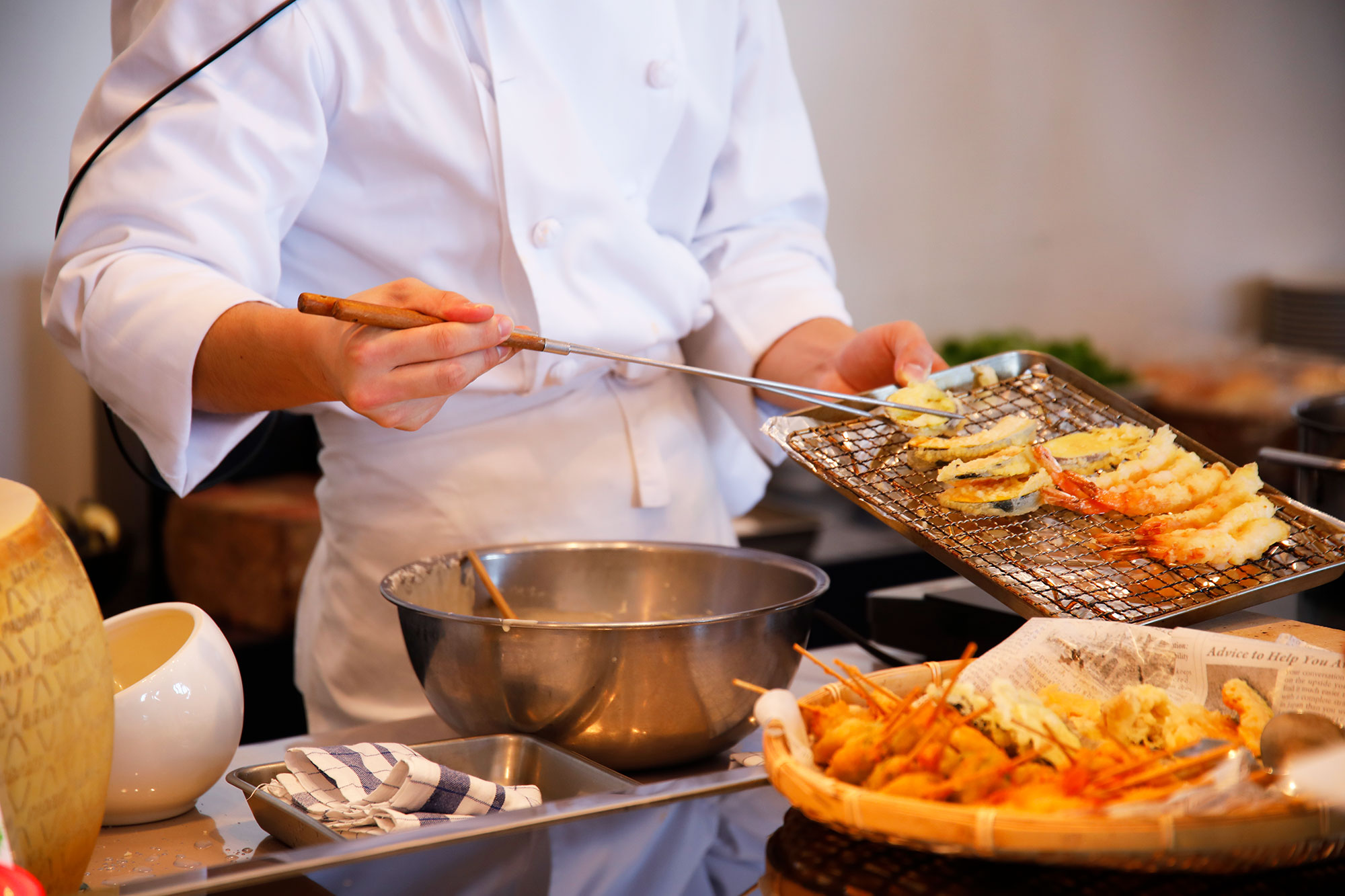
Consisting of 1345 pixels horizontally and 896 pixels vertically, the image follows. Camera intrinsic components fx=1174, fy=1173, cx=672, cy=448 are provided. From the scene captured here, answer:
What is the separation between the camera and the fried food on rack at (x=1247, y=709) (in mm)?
812

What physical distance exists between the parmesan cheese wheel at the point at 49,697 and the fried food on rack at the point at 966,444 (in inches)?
31.9

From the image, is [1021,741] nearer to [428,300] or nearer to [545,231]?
[428,300]

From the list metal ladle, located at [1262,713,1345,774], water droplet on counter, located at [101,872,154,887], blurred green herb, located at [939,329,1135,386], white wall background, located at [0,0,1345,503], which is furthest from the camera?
blurred green herb, located at [939,329,1135,386]

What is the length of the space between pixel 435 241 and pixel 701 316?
16.6 inches

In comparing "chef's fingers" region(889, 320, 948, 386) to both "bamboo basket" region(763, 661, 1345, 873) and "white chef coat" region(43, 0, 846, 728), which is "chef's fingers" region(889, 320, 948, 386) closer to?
"white chef coat" region(43, 0, 846, 728)

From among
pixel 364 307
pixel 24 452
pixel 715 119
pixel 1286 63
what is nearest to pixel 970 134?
pixel 1286 63

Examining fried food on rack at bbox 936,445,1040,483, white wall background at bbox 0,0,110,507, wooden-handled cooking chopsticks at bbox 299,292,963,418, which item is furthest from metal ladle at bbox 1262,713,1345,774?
white wall background at bbox 0,0,110,507

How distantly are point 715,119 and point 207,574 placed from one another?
6.35 ft

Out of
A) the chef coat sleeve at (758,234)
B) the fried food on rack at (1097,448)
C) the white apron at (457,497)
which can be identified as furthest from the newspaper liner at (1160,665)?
the chef coat sleeve at (758,234)

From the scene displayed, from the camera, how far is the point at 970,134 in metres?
4.12

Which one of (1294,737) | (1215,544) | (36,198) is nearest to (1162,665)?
A: (1294,737)

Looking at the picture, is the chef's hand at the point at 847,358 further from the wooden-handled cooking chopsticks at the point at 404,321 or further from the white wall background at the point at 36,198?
the white wall background at the point at 36,198

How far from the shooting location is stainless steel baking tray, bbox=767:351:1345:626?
1.03 metres

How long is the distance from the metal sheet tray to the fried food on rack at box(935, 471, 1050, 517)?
44 centimetres
